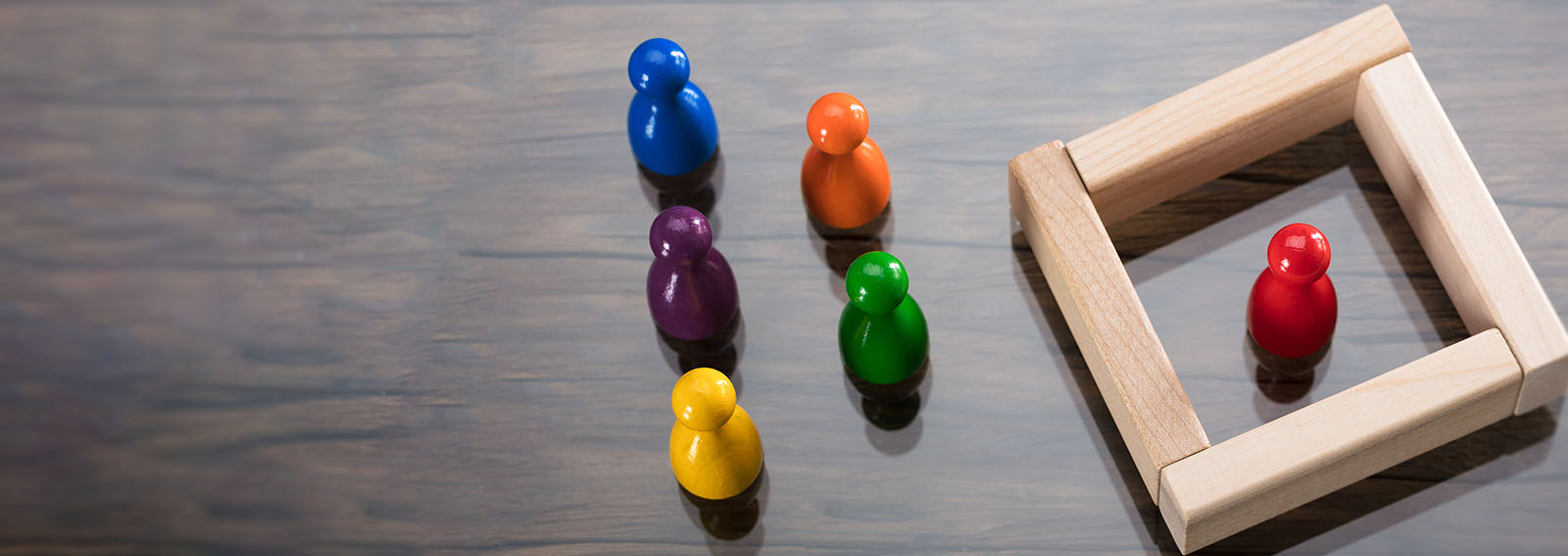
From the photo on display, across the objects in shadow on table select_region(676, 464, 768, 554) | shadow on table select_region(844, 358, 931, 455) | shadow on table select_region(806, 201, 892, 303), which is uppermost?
shadow on table select_region(806, 201, 892, 303)

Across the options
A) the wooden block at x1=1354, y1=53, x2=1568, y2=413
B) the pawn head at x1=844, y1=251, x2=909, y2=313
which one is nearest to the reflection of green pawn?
the pawn head at x1=844, y1=251, x2=909, y2=313

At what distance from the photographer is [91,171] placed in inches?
42.8

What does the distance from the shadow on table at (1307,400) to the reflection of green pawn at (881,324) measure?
97 millimetres

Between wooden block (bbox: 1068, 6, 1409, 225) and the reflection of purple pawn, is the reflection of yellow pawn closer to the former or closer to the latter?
the reflection of purple pawn

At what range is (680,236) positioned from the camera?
2.71 ft

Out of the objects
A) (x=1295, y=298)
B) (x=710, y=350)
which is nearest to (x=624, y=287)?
(x=710, y=350)

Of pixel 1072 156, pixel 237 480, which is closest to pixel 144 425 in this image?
pixel 237 480

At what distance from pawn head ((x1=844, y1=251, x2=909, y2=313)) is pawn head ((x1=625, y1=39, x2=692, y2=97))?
177mm

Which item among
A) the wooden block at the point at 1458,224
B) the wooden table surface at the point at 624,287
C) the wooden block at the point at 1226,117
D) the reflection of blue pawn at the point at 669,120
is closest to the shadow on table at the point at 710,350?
the wooden table surface at the point at 624,287

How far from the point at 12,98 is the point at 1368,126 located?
0.98 m

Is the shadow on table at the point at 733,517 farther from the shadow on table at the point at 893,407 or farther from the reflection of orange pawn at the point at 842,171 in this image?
the reflection of orange pawn at the point at 842,171

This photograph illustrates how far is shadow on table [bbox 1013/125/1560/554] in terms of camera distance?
816 millimetres

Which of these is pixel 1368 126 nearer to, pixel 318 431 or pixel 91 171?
pixel 318 431

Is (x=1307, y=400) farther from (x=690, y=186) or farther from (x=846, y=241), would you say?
(x=690, y=186)
